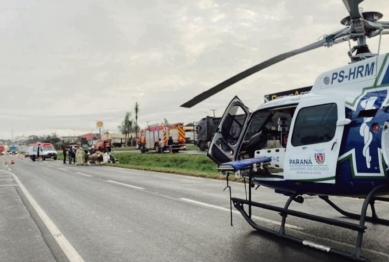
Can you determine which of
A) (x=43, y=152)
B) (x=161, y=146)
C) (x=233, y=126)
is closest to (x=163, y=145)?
(x=161, y=146)

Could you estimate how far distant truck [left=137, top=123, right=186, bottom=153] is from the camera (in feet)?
142

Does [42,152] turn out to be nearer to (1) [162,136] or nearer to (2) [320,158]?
(1) [162,136]

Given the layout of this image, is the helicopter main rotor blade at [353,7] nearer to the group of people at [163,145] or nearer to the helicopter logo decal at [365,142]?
the helicopter logo decal at [365,142]

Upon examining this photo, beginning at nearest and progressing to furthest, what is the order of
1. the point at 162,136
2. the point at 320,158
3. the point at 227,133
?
the point at 320,158 → the point at 227,133 → the point at 162,136

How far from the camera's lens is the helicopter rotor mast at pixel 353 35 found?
5.55m

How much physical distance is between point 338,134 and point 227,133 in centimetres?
271

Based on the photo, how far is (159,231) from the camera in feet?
24.9

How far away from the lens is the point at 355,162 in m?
5.52

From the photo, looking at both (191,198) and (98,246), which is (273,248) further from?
(191,198)

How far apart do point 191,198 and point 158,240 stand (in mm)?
4879

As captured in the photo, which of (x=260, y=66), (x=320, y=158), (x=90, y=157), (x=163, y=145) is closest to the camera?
(x=320, y=158)

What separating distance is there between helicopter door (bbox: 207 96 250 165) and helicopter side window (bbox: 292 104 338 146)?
1.57m

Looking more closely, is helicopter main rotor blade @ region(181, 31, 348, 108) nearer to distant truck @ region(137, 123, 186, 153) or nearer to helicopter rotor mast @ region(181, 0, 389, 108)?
helicopter rotor mast @ region(181, 0, 389, 108)

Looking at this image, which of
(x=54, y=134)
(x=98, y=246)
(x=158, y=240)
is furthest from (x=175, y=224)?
(x=54, y=134)
